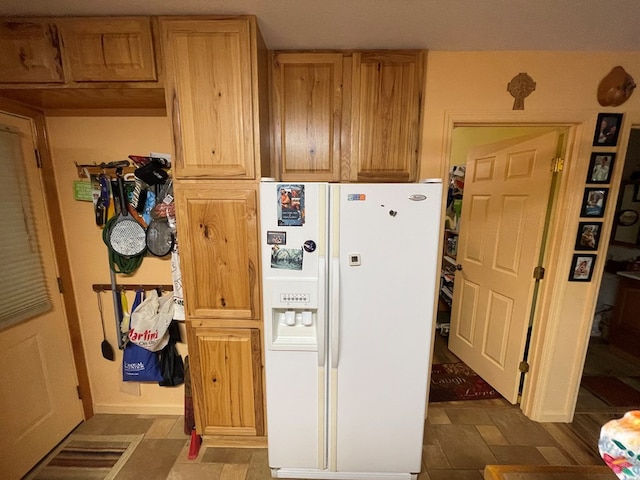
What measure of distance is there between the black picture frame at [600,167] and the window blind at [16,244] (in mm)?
3301

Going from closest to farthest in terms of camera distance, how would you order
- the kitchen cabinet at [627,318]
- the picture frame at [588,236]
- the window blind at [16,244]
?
the window blind at [16,244]
the picture frame at [588,236]
the kitchen cabinet at [627,318]

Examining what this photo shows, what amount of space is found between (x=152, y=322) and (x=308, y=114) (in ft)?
5.29

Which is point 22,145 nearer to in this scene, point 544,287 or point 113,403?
point 113,403

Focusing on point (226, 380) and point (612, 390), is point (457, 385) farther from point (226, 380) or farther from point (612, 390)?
point (226, 380)

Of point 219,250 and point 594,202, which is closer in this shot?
point 219,250

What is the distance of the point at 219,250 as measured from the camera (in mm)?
1365

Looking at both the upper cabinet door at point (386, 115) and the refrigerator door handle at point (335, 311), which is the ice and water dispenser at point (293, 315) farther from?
the upper cabinet door at point (386, 115)

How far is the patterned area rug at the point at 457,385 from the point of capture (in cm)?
202

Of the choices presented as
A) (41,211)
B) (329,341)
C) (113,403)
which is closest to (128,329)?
(113,403)

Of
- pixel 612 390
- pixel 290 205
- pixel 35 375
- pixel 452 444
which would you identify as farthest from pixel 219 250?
pixel 612 390

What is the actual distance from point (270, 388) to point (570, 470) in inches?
46.4

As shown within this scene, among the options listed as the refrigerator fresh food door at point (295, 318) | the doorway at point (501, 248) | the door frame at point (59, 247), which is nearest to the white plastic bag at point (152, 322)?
the door frame at point (59, 247)

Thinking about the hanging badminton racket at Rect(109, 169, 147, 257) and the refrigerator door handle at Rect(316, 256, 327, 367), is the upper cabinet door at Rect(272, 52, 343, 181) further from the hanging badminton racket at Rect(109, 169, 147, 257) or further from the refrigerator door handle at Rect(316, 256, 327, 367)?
the hanging badminton racket at Rect(109, 169, 147, 257)

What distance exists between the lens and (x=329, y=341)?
1282mm
